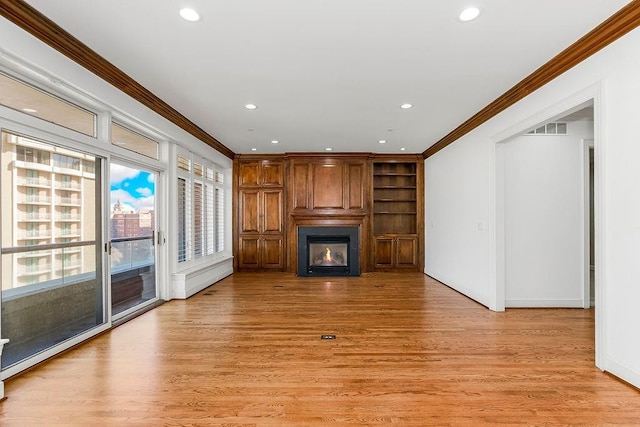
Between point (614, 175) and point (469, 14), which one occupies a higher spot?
point (469, 14)

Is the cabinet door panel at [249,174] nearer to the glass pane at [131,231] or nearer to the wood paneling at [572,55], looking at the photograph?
the glass pane at [131,231]

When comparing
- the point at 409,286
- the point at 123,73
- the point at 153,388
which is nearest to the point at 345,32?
the point at 123,73

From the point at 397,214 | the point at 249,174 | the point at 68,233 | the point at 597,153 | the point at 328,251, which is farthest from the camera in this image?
the point at 397,214

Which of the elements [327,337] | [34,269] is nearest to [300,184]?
[327,337]

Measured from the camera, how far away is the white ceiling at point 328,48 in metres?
2.27

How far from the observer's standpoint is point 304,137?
5.86 m

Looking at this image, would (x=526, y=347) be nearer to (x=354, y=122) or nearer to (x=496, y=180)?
(x=496, y=180)

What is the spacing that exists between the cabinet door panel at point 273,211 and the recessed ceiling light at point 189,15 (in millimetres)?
5160

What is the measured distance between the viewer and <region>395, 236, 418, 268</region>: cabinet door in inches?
292

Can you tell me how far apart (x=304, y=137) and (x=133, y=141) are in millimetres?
2745

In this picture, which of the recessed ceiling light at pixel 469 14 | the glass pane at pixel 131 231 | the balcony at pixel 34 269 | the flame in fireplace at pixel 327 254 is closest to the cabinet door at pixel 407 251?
the flame in fireplace at pixel 327 254

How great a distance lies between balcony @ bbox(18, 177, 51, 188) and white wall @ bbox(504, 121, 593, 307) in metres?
5.22

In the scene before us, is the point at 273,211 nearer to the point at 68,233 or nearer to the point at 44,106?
the point at 68,233

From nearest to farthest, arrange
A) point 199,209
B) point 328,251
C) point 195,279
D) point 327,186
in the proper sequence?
point 195,279
point 199,209
point 327,186
point 328,251
